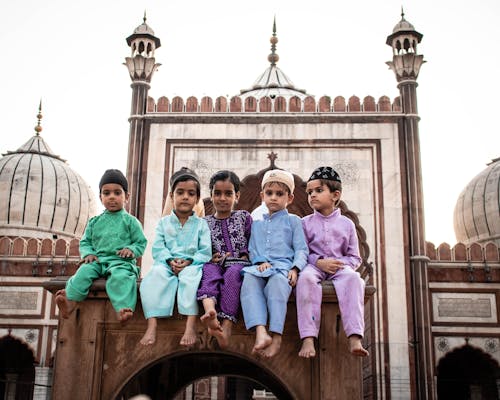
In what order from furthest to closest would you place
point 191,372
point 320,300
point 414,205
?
point 414,205 < point 191,372 < point 320,300

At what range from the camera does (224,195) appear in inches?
122


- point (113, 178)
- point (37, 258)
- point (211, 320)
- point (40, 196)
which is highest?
point (40, 196)

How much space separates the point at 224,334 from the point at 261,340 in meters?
0.17

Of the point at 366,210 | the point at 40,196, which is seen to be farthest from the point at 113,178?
the point at 40,196

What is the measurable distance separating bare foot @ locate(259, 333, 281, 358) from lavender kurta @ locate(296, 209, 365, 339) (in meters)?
0.11

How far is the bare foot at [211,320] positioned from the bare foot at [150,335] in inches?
8.9

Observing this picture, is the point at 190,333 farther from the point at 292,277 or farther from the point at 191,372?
the point at 191,372

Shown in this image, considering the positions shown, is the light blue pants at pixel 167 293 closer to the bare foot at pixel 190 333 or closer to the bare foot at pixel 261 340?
the bare foot at pixel 190 333

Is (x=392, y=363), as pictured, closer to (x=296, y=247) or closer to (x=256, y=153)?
(x=256, y=153)

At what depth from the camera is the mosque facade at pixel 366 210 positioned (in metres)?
10.1

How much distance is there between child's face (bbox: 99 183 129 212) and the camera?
317 centimetres

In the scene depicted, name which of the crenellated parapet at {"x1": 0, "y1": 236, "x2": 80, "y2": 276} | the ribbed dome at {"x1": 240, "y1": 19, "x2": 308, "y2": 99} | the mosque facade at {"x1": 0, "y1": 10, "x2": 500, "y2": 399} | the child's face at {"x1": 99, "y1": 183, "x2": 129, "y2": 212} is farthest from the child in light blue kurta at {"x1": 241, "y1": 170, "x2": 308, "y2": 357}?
the ribbed dome at {"x1": 240, "y1": 19, "x2": 308, "y2": 99}

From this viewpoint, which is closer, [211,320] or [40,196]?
[211,320]

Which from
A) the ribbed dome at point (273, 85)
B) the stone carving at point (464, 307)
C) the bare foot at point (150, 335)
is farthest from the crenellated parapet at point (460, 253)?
the bare foot at point (150, 335)
